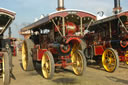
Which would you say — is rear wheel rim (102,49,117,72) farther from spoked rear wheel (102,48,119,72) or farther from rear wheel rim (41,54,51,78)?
rear wheel rim (41,54,51,78)

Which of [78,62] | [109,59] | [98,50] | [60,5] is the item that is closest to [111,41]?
[98,50]

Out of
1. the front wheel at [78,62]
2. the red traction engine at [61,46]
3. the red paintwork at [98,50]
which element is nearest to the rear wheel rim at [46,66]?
the red traction engine at [61,46]

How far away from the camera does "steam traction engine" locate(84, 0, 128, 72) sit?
614 centimetres

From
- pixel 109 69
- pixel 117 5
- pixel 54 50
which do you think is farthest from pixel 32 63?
pixel 117 5

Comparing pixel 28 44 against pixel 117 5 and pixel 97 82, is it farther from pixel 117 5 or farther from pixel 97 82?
pixel 117 5

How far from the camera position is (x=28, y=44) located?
6.50 metres

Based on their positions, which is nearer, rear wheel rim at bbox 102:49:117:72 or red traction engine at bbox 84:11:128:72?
rear wheel rim at bbox 102:49:117:72

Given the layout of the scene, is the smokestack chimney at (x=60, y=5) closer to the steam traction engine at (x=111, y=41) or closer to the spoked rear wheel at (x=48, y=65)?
the steam traction engine at (x=111, y=41)

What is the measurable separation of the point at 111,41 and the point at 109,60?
952 millimetres

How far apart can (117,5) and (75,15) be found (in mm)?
9154

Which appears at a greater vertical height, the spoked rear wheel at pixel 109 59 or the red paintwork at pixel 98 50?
the red paintwork at pixel 98 50

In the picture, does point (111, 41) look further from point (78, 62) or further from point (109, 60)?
point (78, 62)

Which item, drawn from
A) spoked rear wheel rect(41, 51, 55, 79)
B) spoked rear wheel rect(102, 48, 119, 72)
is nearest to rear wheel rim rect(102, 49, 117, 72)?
spoked rear wheel rect(102, 48, 119, 72)

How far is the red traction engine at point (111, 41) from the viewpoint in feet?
20.2
